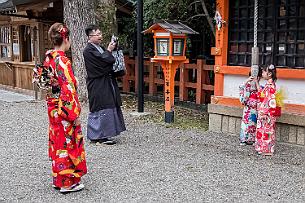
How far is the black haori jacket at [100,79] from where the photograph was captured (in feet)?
19.8

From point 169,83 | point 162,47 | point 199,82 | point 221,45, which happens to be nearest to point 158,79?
point 199,82

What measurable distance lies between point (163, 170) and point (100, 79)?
1.86 meters

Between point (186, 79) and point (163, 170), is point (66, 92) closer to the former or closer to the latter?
point (163, 170)

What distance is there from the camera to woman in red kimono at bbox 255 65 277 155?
5703 mm

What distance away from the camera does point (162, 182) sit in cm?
465

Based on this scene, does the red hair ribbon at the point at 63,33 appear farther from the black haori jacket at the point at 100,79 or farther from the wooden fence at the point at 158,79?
the wooden fence at the point at 158,79

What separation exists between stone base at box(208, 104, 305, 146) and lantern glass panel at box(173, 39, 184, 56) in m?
1.26

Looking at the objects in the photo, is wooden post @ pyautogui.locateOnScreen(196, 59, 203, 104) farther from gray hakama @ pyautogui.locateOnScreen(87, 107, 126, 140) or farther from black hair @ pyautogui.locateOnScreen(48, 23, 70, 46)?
black hair @ pyautogui.locateOnScreen(48, 23, 70, 46)

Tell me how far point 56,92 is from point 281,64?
3.72 metres

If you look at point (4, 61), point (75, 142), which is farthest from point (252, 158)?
point (4, 61)

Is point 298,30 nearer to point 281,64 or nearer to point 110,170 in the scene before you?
point 281,64

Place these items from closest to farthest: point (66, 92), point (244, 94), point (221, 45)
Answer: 1. point (66, 92)
2. point (244, 94)
3. point (221, 45)

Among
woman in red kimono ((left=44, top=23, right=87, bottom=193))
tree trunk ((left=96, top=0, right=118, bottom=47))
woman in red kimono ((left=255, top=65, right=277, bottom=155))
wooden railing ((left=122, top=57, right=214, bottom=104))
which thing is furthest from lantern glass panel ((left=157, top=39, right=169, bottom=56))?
woman in red kimono ((left=44, top=23, right=87, bottom=193))

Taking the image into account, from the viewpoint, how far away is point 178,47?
308 inches
